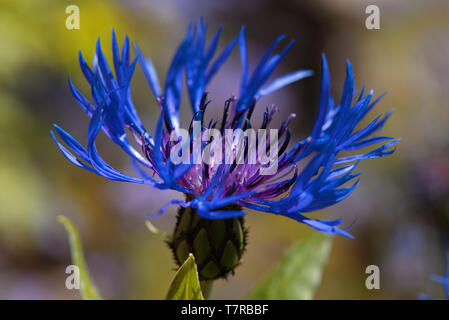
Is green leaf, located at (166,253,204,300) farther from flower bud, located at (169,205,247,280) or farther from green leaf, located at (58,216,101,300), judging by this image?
green leaf, located at (58,216,101,300)

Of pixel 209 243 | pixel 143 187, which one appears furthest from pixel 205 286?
pixel 143 187

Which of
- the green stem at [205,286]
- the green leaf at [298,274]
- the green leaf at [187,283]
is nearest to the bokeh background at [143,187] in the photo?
the green leaf at [298,274]

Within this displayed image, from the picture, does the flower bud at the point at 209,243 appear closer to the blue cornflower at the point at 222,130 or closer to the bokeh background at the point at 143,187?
the blue cornflower at the point at 222,130

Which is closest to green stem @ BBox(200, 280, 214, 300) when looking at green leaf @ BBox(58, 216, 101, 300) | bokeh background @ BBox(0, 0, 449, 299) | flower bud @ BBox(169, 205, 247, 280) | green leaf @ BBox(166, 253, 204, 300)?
flower bud @ BBox(169, 205, 247, 280)

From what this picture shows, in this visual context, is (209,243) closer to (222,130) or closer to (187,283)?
(187,283)

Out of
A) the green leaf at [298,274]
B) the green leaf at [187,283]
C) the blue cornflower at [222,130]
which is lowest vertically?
the green leaf at [298,274]
